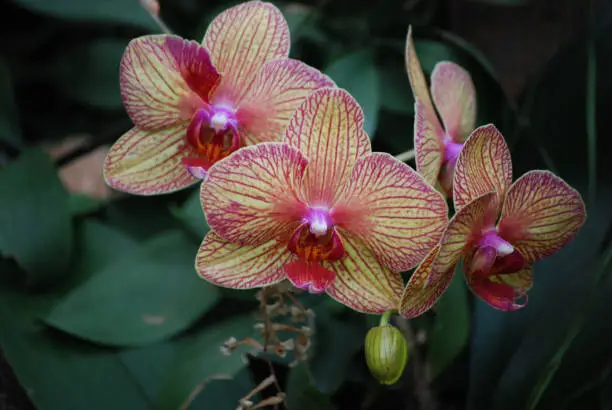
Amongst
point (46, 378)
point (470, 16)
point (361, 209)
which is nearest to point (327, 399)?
point (361, 209)

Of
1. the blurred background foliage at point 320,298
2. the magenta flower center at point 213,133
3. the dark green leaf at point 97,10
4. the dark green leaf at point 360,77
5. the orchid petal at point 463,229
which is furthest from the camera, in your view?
the dark green leaf at point 97,10

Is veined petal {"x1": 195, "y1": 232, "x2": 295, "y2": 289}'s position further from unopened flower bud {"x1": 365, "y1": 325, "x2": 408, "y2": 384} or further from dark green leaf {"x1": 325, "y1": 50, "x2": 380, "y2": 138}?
dark green leaf {"x1": 325, "y1": 50, "x2": 380, "y2": 138}

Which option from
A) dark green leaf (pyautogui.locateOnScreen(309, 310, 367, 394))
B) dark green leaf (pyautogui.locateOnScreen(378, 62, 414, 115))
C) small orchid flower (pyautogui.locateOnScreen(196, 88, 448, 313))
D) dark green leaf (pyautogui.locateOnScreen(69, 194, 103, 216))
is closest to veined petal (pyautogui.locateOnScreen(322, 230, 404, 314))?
small orchid flower (pyautogui.locateOnScreen(196, 88, 448, 313))

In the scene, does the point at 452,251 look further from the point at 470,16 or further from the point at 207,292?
the point at 470,16

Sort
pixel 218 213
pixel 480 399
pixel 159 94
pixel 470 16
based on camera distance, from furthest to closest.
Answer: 1. pixel 470 16
2. pixel 480 399
3. pixel 159 94
4. pixel 218 213

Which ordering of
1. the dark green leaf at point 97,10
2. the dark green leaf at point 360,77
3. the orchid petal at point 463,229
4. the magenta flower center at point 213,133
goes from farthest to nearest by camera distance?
1. the dark green leaf at point 97,10
2. the dark green leaf at point 360,77
3. the magenta flower center at point 213,133
4. the orchid petal at point 463,229

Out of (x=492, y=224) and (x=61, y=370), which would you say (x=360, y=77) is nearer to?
(x=492, y=224)

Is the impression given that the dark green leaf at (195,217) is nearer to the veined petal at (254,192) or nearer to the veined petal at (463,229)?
the veined petal at (254,192)

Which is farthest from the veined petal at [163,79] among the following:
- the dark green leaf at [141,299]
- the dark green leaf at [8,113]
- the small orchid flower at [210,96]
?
the dark green leaf at [8,113]
